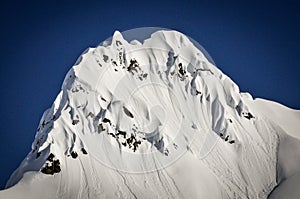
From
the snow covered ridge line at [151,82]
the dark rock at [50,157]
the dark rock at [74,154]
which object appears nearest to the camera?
the dark rock at [50,157]

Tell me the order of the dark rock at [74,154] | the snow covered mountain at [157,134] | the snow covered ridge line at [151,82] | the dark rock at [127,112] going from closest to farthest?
the snow covered mountain at [157,134]
the dark rock at [74,154]
the snow covered ridge line at [151,82]
the dark rock at [127,112]

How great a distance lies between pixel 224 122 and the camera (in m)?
130

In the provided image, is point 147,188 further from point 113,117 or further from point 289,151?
point 289,151

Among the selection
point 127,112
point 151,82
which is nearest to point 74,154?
point 127,112

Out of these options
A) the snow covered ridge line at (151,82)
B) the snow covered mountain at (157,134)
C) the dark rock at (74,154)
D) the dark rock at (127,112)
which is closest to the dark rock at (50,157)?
the snow covered mountain at (157,134)

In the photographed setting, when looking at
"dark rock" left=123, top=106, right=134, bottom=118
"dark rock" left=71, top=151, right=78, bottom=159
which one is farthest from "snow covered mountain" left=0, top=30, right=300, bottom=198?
"dark rock" left=123, top=106, right=134, bottom=118

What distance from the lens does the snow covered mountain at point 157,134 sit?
107250mm

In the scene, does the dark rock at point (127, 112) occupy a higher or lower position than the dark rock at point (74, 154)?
higher

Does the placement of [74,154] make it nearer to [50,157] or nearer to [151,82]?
[50,157]

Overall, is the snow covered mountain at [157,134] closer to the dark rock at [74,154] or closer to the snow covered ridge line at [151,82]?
the dark rock at [74,154]

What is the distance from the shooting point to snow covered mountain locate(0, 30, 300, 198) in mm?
107250

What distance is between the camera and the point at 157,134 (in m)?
125

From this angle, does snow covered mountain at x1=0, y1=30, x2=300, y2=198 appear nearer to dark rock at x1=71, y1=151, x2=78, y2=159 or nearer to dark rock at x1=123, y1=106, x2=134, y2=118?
Result: dark rock at x1=71, y1=151, x2=78, y2=159

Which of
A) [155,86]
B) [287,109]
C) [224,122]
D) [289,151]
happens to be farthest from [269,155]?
[155,86]
